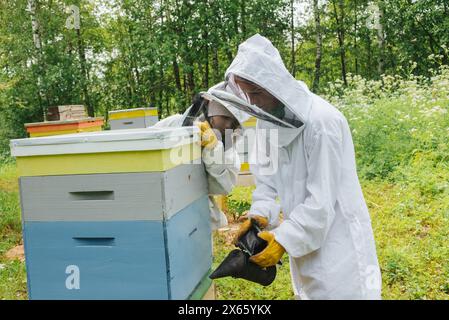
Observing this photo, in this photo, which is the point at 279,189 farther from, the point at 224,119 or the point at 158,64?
the point at 158,64

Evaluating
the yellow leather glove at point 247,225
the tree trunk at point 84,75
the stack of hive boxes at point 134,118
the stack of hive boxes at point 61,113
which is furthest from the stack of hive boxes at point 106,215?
the tree trunk at point 84,75

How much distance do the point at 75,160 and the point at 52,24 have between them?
13.4m

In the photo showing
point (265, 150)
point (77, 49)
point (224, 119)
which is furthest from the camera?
point (77, 49)

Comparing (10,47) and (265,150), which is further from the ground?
(10,47)

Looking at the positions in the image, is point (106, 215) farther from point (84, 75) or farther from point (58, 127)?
point (84, 75)

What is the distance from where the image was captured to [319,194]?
1738 mm

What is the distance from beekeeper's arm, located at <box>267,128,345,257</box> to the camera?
5.69ft

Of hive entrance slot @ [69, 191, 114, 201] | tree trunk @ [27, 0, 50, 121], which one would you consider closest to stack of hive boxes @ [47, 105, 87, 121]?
tree trunk @ [27, 0, 50, 121]

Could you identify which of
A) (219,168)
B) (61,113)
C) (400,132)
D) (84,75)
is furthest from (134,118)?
(84,75)

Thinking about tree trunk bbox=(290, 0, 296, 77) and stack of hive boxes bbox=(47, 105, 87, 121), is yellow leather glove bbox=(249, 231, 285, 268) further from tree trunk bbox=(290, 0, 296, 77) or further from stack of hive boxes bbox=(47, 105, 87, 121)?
tree trunk bbox=(290, 0, 296, 77)

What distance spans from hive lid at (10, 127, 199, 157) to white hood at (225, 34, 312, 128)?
0.36 metres

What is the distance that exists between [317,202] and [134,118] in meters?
5.17

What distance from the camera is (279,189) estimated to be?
78.8 inches

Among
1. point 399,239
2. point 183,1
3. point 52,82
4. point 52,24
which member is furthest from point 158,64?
point 399,239
